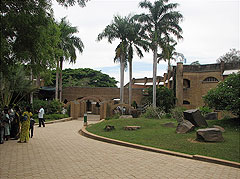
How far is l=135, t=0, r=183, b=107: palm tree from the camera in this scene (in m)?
25.2

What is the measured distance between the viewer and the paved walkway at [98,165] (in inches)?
232

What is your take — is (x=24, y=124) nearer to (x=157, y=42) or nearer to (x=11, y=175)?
(x=11, y=175)

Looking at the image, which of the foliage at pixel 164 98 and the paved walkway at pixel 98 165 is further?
the foliage at pixel 164 98

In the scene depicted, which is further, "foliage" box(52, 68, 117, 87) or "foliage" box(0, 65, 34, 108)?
"foliage" box(52, 68, 117, 87)

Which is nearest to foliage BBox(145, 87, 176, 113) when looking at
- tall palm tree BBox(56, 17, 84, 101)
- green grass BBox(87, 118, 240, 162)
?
tall palm tree BBox(56, 17, 84, 101)

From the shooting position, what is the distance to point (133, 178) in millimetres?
5641

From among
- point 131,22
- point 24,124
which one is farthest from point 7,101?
point 131,22

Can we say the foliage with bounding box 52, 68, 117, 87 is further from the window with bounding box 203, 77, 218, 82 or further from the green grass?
the green grass

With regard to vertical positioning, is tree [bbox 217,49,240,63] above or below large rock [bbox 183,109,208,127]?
above

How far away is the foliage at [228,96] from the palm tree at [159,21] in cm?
1122

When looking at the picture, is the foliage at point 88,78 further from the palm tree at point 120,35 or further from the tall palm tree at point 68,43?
the palm tree at point 120,35

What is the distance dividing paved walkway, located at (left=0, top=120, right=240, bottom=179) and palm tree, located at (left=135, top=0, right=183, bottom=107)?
1741cm

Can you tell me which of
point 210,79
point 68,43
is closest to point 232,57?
point 210,79

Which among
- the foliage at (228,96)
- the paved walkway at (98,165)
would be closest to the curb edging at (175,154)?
the paved walkway at (98,165)
